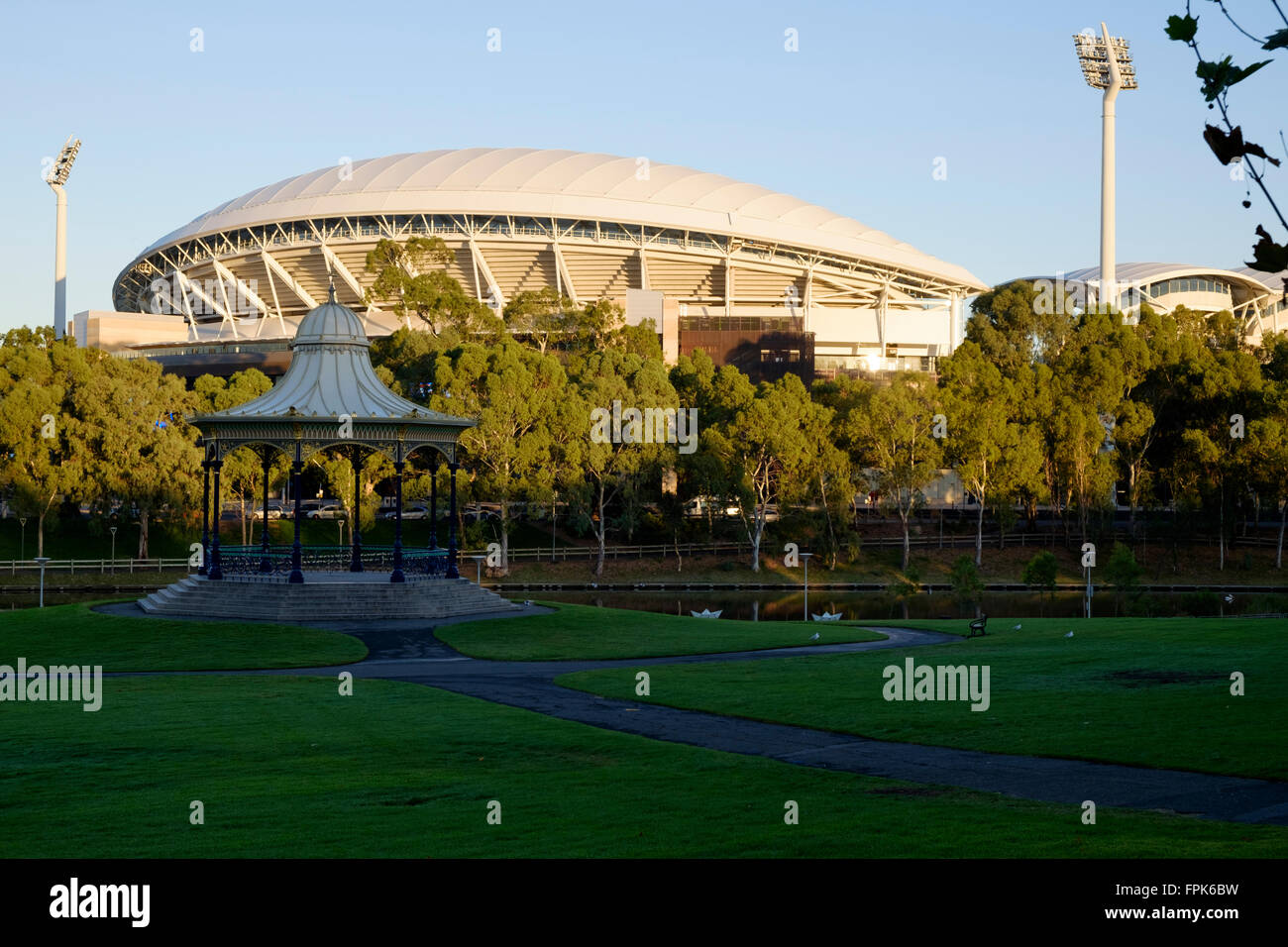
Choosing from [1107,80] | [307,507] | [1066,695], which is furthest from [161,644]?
[1107,80]

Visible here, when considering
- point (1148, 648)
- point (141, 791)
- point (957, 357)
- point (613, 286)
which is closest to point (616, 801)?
point (141, 791)

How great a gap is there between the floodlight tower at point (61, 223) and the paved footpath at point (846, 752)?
359 feet

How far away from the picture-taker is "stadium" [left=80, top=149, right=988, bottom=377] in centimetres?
10412

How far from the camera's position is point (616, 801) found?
12945 millimetres

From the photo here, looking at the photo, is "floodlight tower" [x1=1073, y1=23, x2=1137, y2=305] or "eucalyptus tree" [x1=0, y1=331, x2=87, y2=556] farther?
"floodlight tower" [x1=1073, y1=23, x2=1137, y2=305]

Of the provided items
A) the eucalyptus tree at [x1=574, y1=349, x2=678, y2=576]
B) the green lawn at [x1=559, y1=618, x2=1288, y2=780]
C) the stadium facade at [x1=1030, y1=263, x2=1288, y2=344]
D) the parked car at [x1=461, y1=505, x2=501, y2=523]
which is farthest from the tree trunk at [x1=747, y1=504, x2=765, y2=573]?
the stadium facade at [x1=1030, y1=263, x2=1288, y2=344]

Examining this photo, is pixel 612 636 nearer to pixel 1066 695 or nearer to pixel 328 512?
pixel 1066 695

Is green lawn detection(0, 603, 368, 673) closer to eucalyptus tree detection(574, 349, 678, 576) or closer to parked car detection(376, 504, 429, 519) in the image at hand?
eucalyptus tree detection(574, 349, 678, 576)

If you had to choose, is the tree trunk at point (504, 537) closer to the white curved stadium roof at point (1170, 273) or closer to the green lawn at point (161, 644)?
the green lawn at point (161, 644)

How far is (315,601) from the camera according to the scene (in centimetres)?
3647

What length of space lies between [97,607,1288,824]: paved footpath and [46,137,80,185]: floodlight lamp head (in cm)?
11144

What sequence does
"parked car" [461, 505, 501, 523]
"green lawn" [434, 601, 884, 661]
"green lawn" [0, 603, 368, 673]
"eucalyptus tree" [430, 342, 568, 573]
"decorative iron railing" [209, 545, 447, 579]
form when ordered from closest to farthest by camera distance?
"green lawn" [0, 603, 368, 673], "green lawn" [434, 601, 884, 661], "decorative iron railing" [209, 545, 447, 579], "eucalyptus tree" [430, 342, 568, 573], "parked car" [461, 505, 501, 523]

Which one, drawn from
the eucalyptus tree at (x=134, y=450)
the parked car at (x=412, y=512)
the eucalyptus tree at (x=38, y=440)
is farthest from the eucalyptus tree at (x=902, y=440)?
the eucalyptus tree at (x=38, y=440)
